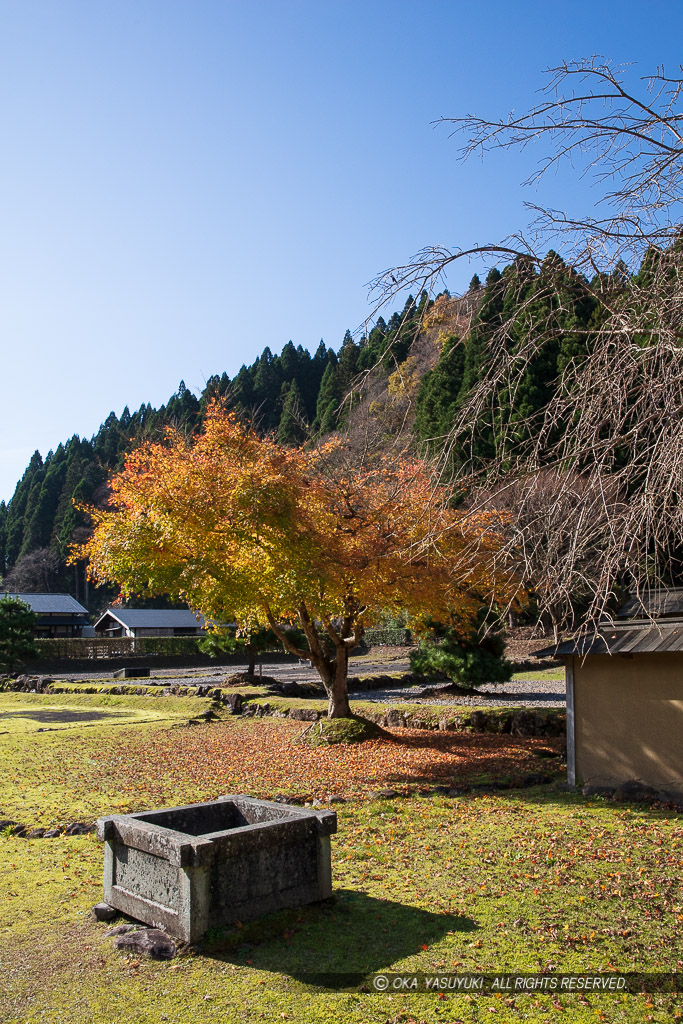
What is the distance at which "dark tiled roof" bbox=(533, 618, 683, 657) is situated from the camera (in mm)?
9188

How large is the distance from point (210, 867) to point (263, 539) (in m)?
8.39

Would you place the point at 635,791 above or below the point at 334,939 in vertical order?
below

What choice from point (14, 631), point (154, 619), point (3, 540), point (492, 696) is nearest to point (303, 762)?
point (492, 696)

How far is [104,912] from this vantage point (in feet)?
19.0

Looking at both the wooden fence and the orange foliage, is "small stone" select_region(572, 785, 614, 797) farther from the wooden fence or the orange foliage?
the wooden fence

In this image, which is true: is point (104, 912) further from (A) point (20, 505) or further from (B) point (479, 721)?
(A) point (20, 505)

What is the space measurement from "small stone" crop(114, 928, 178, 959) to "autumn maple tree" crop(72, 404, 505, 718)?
698 cm

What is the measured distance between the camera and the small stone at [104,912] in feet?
19.0

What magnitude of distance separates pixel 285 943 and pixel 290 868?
61cm

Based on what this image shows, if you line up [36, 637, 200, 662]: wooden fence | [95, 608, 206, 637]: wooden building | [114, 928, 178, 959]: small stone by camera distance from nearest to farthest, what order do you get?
[114, 928, 178, 959]: small stone < [36, 637, 200, 662]: wooden fence < [95, 608, 206, 637]: wooden building

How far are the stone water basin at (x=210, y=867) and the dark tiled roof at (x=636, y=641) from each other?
4.17 m

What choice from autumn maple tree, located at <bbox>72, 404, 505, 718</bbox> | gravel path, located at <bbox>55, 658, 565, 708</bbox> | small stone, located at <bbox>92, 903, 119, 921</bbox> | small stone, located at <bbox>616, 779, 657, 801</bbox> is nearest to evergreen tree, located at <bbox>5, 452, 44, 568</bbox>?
gravel path, located at <bbox>55, 658, 565, 708</bbox>

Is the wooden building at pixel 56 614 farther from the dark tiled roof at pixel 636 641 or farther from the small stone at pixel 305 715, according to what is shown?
the dark tiled roof at pixel 636 641

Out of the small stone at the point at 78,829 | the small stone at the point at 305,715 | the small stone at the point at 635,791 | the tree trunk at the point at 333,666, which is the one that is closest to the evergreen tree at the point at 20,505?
the small stone at the point at 305,715
